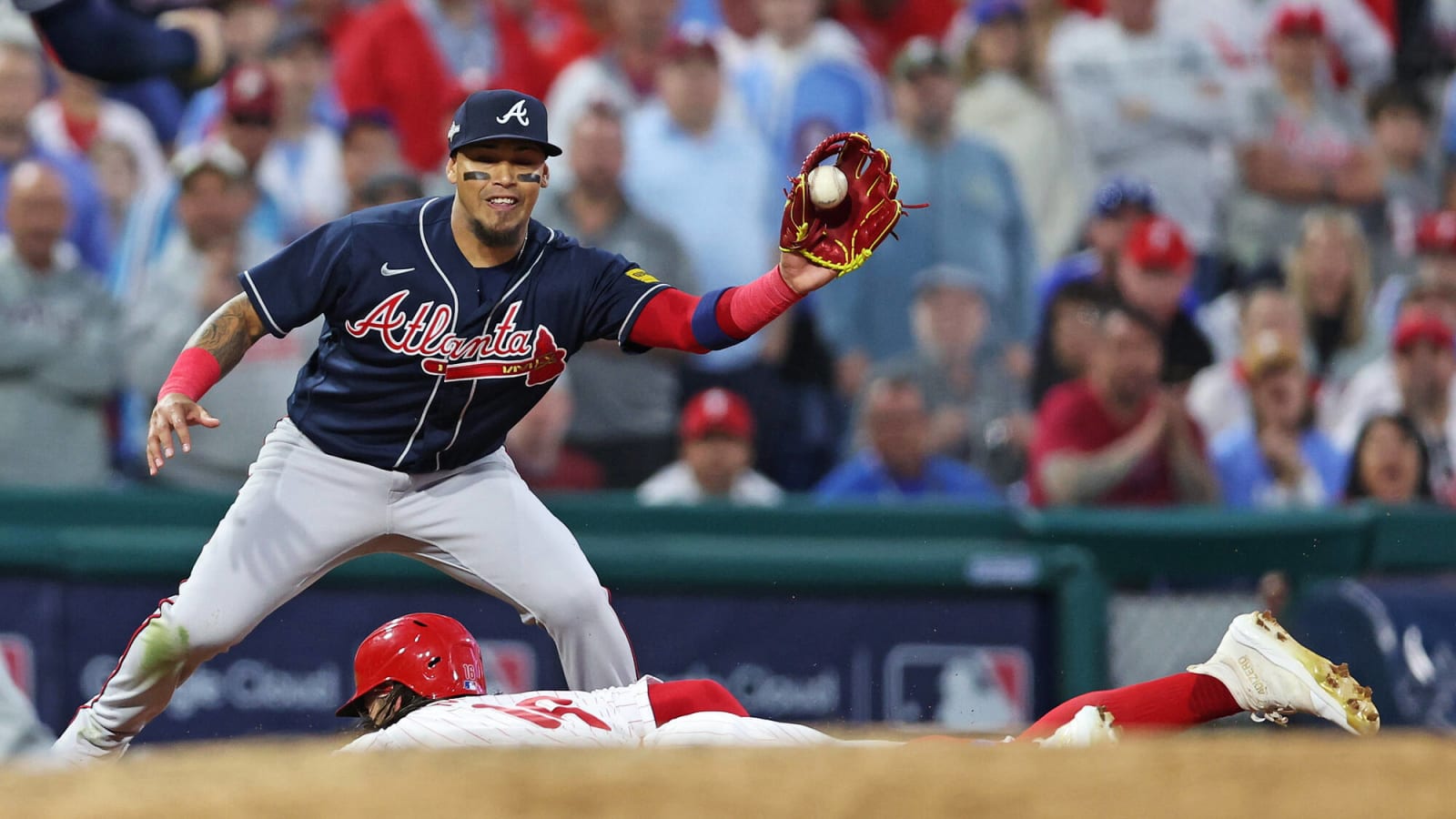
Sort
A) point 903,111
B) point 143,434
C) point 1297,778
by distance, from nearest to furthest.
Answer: point 1297,778 → point 143,434 → point 903,111

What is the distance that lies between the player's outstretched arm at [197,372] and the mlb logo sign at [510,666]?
7.04ft

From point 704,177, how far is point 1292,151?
9.72 feet

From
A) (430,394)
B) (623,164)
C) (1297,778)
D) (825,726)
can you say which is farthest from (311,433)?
(623,164)

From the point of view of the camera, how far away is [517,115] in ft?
14.9

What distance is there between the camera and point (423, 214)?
486 centimetres

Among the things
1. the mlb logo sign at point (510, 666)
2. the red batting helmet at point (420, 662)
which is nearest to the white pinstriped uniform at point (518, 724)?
the red batting helmet at point (420, 662)

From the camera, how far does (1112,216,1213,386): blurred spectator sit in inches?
317

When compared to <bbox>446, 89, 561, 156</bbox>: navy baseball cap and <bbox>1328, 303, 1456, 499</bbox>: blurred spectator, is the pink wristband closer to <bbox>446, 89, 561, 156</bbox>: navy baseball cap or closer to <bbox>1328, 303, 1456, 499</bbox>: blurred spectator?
<bbox>446, 89, 561, 156</bbox>: navy baseball cap

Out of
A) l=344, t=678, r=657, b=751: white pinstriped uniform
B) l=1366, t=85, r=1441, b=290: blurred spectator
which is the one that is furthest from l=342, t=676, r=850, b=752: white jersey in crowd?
l=1366, t=85, r=1441, b=290: blurred spectator

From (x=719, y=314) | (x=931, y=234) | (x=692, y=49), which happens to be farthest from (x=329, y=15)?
(x=719, y=314)

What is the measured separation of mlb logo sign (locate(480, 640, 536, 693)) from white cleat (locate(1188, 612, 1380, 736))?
2763 millimetres

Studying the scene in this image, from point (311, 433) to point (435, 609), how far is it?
1.90m

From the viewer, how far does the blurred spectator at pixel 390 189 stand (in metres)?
7.68

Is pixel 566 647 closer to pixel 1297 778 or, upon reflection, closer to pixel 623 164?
pixel 1297 778
